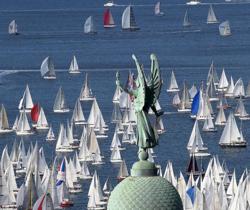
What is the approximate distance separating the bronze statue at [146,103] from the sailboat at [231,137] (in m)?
107

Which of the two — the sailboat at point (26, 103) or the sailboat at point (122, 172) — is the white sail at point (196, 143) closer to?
the sailboat at point (122, 172)

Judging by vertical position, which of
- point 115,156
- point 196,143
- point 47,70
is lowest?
point 115,156

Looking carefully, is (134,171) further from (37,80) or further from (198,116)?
(37,80)

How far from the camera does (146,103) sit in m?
17.6

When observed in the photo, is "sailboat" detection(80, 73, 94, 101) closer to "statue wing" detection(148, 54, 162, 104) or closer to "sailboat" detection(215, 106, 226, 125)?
"sailboat" detection(215, 106, 226, 125)

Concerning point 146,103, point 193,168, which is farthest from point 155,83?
point 193,168

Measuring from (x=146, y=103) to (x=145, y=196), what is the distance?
1.39 m

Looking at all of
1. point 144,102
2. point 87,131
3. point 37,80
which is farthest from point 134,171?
point 37,80

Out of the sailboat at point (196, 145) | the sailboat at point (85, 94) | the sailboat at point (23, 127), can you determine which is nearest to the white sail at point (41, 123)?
the sailboat at point (23, 127)

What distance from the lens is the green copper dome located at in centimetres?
1678

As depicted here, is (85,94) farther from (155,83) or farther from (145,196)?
(145,196)

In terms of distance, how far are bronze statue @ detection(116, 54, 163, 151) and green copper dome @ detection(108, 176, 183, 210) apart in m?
0.60

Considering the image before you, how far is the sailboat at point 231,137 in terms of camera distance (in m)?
125

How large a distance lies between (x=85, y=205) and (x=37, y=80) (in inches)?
3779
